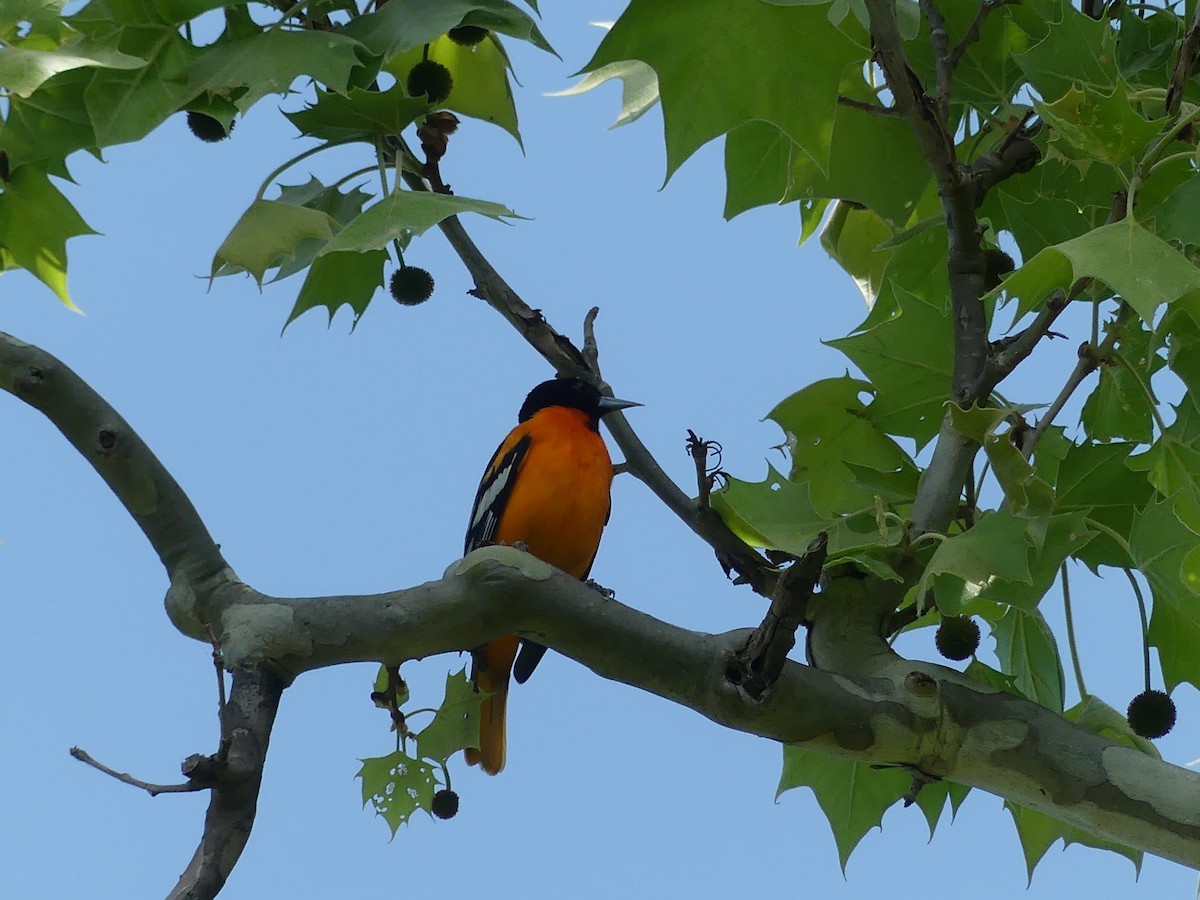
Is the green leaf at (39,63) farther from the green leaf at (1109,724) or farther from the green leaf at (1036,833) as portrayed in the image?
the green leaf at (1036,833)

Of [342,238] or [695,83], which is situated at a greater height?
[695,83]

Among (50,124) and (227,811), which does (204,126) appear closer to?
(50,124)

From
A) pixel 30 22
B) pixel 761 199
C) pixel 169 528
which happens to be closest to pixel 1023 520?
pixel 761 199

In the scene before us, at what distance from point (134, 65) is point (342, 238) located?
1.72ft

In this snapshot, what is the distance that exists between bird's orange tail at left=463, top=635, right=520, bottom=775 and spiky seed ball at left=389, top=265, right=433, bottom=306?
1046 mm

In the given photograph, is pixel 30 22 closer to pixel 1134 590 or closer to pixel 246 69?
pixel 246 69

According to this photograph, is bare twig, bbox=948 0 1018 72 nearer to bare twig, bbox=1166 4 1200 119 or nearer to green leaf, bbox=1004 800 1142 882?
bare twig, bbox=1166 4 1200 119

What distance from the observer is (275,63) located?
2.73 metres

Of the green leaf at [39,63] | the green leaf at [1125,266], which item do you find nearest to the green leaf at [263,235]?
the green leaf at [39,63]

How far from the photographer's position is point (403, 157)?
3.12 metres

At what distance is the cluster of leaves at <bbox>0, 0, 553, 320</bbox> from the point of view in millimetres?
2625

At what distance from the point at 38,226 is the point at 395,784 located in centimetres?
162

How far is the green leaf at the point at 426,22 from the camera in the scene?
276 centimetres

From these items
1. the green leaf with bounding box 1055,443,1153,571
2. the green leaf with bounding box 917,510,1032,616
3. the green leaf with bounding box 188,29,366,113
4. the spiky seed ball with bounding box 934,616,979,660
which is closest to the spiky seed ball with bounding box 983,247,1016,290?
the green leaf with bounding box 1055,443,1153,571
